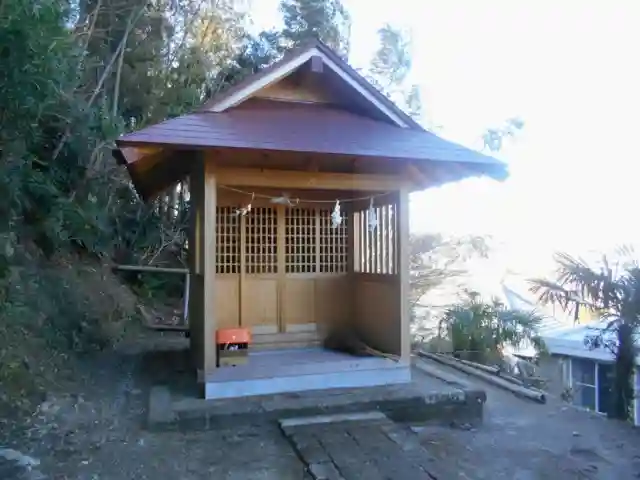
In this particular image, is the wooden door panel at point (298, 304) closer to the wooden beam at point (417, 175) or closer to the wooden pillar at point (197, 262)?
the wooden pillar at point (197, 262)

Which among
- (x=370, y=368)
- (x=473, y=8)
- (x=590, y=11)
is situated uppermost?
(x=473, y=8)

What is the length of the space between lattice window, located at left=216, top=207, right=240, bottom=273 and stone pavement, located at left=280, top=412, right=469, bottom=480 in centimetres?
273

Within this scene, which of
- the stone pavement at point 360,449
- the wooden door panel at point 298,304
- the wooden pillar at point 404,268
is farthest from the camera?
the wooden door panel at point 298,304

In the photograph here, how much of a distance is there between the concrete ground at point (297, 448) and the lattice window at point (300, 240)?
9.09 ft

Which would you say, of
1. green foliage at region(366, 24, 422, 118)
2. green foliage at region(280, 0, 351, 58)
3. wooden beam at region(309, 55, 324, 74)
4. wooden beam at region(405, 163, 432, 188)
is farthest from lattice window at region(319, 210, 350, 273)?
green foliage at region(366, 24, 422, 118)

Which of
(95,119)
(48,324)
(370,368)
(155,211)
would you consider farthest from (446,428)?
(155,211)

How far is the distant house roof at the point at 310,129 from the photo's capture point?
210 inches

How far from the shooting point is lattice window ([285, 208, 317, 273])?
25.0 ft

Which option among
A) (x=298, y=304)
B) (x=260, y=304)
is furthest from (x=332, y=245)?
(x=260, y=304)

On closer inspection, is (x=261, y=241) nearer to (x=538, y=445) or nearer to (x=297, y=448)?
(x=297, y=448)

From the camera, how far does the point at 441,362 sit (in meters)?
8.24

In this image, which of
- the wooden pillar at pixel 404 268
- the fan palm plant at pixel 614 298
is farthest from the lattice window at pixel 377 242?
the fan palm plant at pixel 614 298

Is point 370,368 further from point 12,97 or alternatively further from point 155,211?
point 155,211

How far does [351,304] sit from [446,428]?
2751 mm
